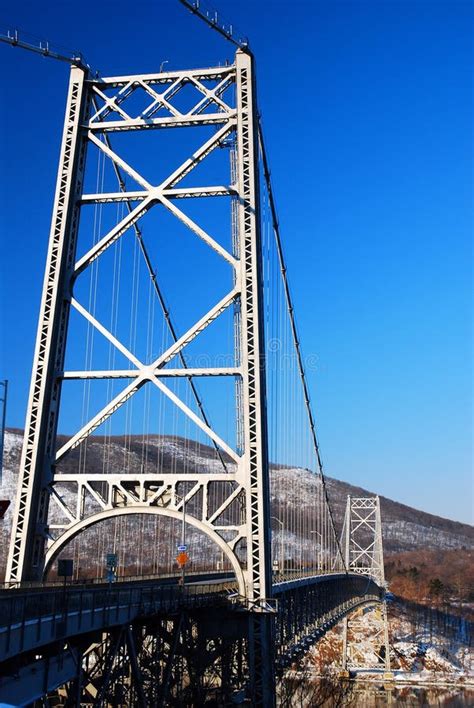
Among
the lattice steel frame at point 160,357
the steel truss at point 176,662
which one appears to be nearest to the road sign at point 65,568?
the steel truss at point 176,662

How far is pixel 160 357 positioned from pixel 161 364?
230 millimetres

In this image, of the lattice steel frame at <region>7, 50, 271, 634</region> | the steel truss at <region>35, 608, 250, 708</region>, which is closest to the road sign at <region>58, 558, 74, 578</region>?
the steel truss at <region>35, 608, 250, 708</region>

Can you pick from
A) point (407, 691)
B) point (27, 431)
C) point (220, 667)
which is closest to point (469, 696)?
point (407, 691)

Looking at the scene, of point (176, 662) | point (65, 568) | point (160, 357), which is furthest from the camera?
point (160, 357)

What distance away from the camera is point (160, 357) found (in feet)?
94.7

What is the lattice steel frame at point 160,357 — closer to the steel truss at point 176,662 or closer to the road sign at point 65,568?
the steel truss at point 176,662

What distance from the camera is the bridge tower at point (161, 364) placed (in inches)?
1059

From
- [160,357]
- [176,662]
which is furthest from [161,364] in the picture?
[176,662]

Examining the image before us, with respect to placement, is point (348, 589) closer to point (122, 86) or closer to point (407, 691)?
point (407, 691)

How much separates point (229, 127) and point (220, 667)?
707 inches

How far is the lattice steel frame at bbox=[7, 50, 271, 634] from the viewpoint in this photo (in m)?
27.0

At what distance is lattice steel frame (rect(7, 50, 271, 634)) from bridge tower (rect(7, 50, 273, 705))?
4 centimetres

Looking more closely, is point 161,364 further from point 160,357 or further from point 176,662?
point 176,662

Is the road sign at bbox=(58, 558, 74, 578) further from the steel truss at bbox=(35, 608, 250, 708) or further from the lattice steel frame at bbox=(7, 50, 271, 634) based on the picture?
the lattice steel frame at bbox=(7, 50, 271, 634)
